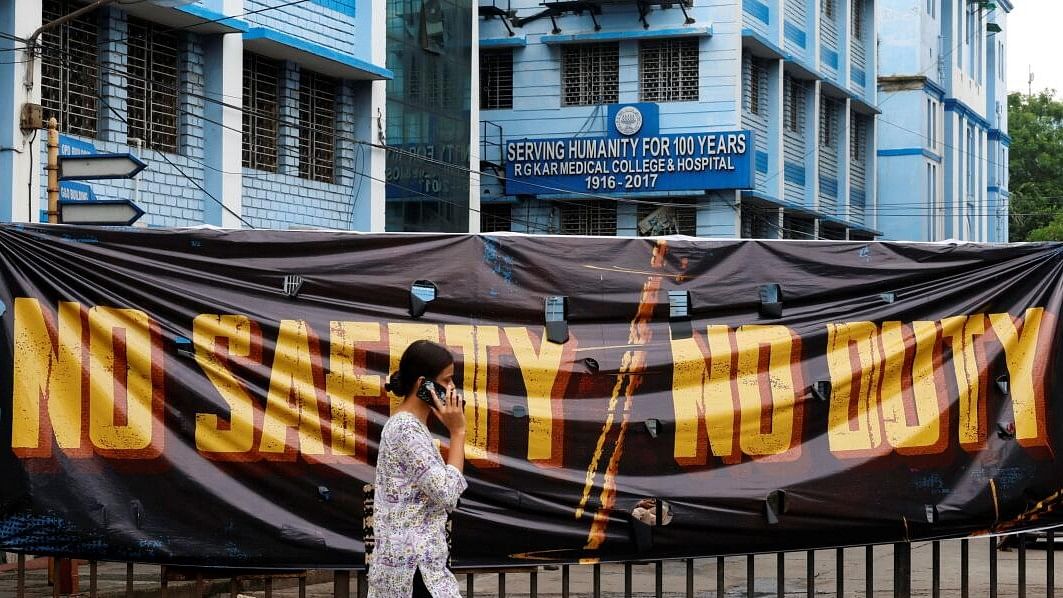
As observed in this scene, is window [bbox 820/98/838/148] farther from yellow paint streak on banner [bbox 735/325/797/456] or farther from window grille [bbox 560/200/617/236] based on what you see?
yellow paint streak on banner [bbox 735/325/797/456]

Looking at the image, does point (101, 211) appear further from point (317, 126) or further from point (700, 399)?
point (317, 126)

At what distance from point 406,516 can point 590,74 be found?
85.7 feet

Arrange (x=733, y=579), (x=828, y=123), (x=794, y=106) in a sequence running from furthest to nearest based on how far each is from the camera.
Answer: (x=828, y=123)
(x=794, y=106)
(x=733, y=579)

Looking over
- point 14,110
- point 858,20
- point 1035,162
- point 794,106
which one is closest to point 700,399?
point 14,110

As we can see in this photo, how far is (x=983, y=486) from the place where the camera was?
7609 millimetres

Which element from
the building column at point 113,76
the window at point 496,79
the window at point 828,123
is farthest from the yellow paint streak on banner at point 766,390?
the window at point 828,123

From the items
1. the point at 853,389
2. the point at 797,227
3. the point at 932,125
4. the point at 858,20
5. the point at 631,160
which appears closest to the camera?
the point at 853,389

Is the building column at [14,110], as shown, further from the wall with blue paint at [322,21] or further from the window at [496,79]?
the window at [496,79]

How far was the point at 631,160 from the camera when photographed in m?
29.7

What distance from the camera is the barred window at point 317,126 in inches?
813

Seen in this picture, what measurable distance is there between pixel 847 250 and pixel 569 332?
155 centimetres

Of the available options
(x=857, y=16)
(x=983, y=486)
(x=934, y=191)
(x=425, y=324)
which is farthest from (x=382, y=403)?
(x=934, y=191)

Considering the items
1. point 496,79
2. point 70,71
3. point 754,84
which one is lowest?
point 70,71

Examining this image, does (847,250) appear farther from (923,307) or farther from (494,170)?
(494,170)
